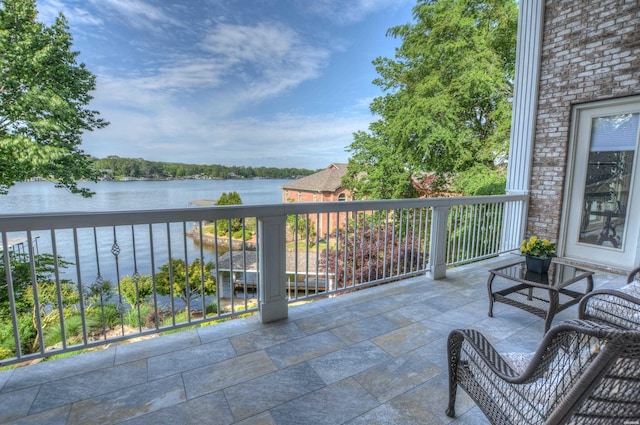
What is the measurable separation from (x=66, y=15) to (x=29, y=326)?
830cm

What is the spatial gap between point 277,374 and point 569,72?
5.31 metres

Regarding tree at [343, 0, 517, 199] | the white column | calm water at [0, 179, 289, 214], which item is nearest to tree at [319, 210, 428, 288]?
the white column

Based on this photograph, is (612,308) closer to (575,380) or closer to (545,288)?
(545,288)

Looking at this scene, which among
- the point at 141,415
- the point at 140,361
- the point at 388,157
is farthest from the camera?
the point at 388,157

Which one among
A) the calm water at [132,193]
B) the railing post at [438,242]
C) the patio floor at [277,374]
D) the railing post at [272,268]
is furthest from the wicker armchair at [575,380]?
the calm water at [132,193]

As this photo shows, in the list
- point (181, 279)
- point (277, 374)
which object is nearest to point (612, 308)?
point (277, 374)

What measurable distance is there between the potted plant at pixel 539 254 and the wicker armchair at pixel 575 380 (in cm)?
194

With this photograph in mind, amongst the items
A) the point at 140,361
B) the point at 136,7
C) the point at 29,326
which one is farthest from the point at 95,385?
the point at 136,7

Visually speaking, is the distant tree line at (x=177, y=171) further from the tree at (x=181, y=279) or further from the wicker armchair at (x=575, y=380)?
the wicker armchair at (x=575, y=380)

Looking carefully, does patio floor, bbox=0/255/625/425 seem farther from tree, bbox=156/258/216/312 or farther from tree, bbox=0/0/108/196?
tree, bbox=0/0/108/196

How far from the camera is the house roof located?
19.3 metres

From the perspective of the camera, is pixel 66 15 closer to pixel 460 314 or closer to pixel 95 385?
pixel 95 385

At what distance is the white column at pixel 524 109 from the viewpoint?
179 inches

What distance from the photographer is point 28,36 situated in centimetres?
771
